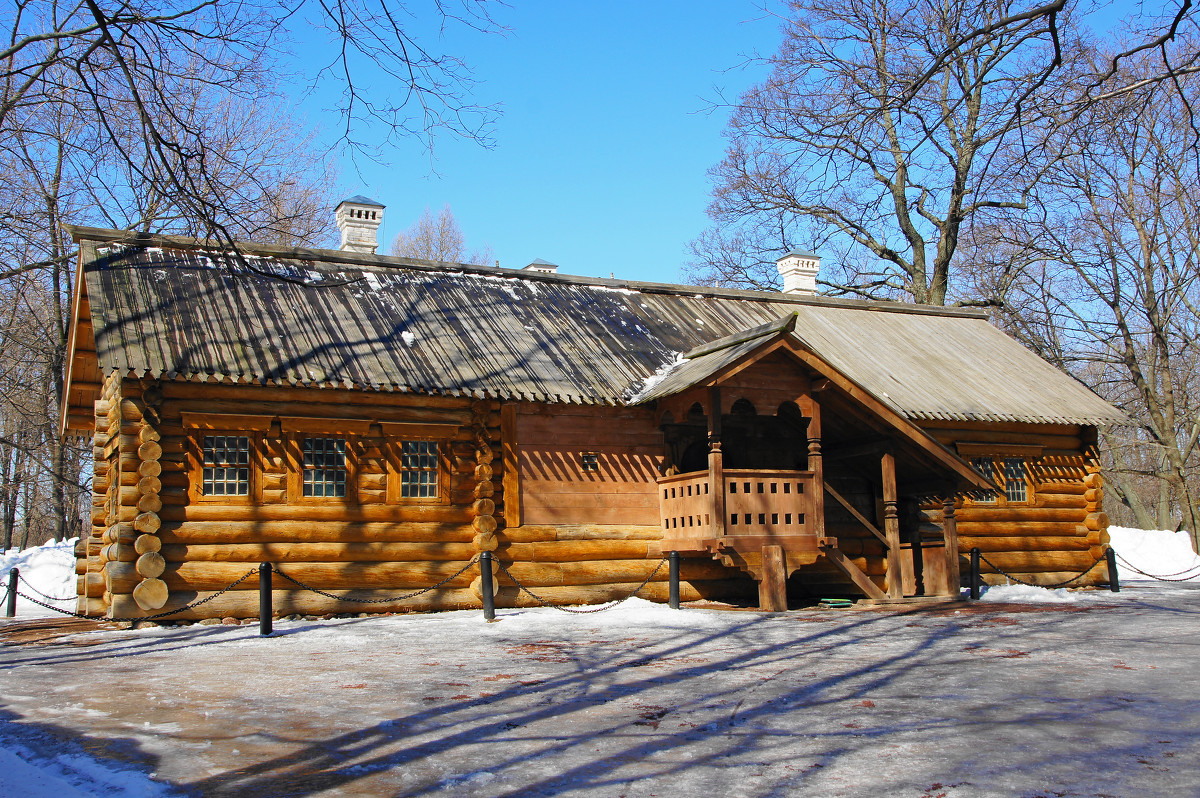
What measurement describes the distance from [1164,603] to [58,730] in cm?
1476

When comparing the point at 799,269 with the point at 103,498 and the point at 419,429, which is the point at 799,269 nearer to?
the point at 419,429

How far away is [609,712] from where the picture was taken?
7242mm

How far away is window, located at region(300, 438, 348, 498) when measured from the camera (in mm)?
14242

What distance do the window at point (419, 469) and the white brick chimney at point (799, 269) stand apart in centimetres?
1262

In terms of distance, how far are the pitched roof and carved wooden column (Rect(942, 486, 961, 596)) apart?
189 cm

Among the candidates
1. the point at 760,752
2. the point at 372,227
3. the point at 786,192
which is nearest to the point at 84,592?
the point at 372,227

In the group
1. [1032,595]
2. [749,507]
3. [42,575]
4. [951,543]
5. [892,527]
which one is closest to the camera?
[749,507]

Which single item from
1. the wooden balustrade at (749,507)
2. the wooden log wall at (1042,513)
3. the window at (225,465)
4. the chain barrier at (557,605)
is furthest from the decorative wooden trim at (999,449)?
the window at (225,465)

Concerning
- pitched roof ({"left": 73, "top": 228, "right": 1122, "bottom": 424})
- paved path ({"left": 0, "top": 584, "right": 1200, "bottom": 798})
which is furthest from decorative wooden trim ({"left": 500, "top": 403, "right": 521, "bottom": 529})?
paved path ({"left": 0, "top": 584, "right": 1200, "bottom": 798})

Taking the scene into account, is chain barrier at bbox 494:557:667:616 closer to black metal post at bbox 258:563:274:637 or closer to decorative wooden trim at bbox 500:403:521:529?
decorative wooden trim at bbox 500:403:521:529

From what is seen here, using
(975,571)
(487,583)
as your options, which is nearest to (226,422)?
(487,583)

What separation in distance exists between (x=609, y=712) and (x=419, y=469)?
27.1 feet

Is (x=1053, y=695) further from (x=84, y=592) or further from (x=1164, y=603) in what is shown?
(x=84, y=592)

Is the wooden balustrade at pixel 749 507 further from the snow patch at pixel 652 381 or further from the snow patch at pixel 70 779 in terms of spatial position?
the snow patch at pixel 70 779
